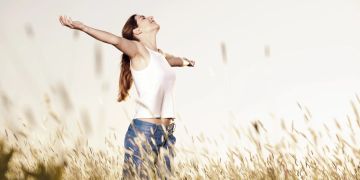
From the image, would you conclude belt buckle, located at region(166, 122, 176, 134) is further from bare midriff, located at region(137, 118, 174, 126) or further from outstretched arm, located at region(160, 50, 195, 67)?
outstretched arm, located at region(160, 50, 195, 67)

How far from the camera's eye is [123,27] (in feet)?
13.1

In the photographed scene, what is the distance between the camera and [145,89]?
3408 mm

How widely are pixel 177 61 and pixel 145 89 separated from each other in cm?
138

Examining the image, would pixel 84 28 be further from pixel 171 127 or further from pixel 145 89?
pixel 171 127

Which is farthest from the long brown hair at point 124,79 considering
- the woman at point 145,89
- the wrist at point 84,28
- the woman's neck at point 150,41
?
the wrist at point 84,28

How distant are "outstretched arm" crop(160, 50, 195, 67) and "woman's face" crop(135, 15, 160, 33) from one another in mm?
758

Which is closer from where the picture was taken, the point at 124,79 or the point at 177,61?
the point at 124,79

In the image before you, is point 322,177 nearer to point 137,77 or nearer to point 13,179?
point 137,77

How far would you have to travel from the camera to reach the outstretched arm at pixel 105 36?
298cm

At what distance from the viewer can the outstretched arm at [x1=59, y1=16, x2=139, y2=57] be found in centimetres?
298

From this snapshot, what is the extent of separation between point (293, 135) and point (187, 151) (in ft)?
2.38

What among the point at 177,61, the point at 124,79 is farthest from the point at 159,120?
the point at 177,61

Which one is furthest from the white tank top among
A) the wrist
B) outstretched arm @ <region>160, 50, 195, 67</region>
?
outstretched arm @ <region>160, 50, 195, 67</region>

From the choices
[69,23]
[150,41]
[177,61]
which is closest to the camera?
[69,23]
